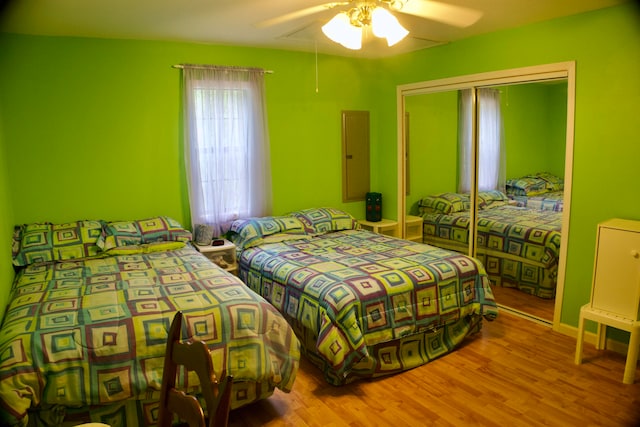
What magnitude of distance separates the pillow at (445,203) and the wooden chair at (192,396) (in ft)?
10.5

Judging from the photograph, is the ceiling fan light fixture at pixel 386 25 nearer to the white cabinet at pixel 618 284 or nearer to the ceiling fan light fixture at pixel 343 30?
the ceiling fan light fixture at pixel 343 30

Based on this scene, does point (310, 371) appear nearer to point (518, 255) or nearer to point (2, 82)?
point (518, 255)

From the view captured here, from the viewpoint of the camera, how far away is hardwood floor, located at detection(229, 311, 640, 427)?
2.43m

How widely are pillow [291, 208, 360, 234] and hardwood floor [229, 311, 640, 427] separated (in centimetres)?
140

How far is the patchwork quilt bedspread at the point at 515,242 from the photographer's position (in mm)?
3537

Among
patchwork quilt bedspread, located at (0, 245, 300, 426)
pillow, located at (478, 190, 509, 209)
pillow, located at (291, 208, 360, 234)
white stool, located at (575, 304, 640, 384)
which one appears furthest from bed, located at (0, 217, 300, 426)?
pillow, located at (478, 190, 509, 209)

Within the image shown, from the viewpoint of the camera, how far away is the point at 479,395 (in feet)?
8.65

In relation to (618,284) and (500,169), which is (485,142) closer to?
(500,169)

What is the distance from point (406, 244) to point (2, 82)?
3.26 m

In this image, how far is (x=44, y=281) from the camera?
2.80 m

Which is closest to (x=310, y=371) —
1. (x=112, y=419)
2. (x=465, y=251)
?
(x=112, y=419)

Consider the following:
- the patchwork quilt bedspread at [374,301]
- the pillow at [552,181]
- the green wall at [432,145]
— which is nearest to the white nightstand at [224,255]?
the patchwork quilt bedspread at [374,301]

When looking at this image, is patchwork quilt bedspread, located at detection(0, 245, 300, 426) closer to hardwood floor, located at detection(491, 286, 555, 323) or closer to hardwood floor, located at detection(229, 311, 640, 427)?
hardwood floor, located at detection(229, 311, 640, 427)

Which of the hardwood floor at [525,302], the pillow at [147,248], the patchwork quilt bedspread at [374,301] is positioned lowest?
the hardwood floor at [525,302]
